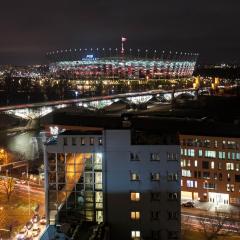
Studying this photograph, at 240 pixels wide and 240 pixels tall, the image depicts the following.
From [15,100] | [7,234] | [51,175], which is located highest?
[15,100]

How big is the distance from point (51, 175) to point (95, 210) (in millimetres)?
404

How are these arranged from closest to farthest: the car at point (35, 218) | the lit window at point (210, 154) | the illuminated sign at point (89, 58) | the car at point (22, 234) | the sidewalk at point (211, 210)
Result: the car at point (22, 234) < the car at point (35, 218) < the sidewalk at point (211, 210) < the lit window at point (210, 154) < the illuminated sign at point (89, 58)

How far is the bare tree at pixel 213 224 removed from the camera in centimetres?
491

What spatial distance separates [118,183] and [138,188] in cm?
15

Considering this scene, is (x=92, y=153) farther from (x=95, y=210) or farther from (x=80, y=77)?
(x=80, y=77)


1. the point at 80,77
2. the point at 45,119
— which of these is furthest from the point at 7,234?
the point at 80,77

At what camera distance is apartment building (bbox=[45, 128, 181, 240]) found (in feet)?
11.4

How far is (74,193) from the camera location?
11.6 ft

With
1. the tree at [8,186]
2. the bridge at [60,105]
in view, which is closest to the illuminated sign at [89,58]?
the bridge at [60,105]

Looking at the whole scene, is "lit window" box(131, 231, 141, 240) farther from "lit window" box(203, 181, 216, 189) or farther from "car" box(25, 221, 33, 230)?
"lit window" box(203, 181, 216, 189)

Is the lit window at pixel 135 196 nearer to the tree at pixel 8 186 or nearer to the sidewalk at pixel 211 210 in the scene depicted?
the sidewalk at pixel 211 210

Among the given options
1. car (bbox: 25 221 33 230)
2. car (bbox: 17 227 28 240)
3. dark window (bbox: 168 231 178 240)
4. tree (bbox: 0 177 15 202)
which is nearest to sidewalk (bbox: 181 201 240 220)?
car (bbox: 25 221 33 230)

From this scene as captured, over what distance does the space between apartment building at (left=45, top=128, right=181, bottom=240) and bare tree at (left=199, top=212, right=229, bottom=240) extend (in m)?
1.40

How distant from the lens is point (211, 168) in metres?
6.75
